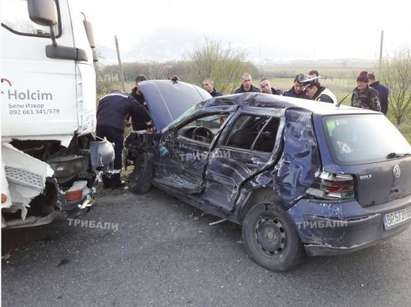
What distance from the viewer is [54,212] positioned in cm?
364

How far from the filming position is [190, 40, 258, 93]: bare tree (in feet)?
50.1

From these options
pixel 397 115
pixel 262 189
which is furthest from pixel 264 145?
pixel 397 115

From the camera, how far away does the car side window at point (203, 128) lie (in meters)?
4.36

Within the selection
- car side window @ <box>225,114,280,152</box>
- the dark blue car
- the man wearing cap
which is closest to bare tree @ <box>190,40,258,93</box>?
the man wearing cap

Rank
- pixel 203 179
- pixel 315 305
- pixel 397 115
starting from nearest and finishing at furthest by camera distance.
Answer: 1. pixel 315 305
2. pixel 203 179
3. pixel 397 115

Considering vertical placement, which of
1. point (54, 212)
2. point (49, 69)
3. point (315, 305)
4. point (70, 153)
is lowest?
point (315, 305)

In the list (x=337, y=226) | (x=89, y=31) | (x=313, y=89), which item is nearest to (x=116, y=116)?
(x=89, y=31)

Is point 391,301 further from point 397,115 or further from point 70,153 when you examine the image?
point 397,115

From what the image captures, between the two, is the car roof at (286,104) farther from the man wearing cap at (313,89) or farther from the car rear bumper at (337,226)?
the man wearing cap at (313,89)

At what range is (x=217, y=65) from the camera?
601 inches

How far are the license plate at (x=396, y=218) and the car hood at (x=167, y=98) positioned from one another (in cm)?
321

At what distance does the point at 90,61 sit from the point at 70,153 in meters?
1.00

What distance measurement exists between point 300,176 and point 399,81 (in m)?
12.2

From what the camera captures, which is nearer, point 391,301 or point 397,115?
point 391,301
